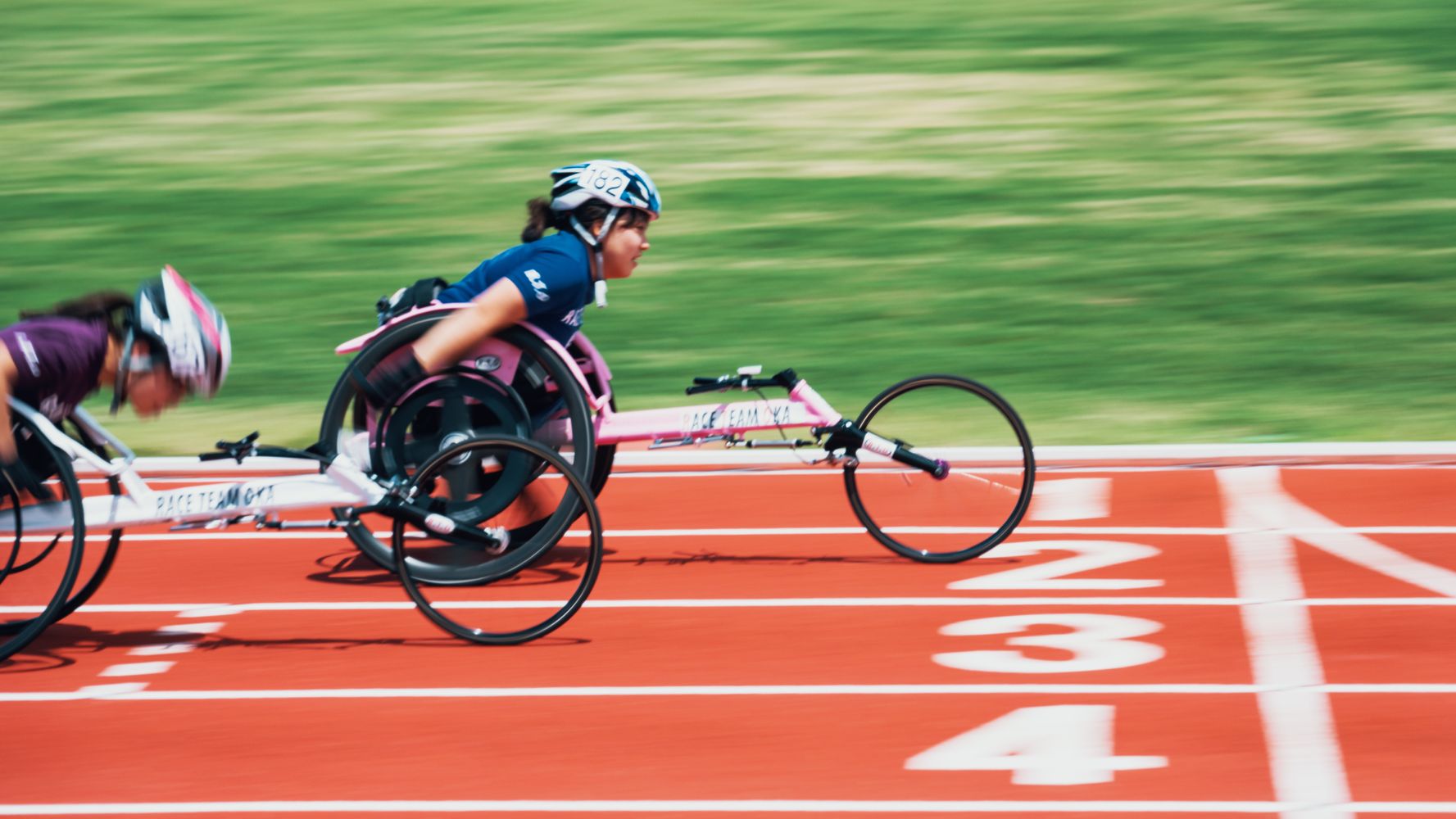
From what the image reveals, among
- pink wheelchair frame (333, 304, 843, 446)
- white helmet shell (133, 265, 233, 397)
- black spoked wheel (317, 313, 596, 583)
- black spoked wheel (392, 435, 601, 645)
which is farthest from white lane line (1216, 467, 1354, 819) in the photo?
white helmet shell (133, 265, 233, 397)

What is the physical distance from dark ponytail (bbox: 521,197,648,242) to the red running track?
1.29 meters

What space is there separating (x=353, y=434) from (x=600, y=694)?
5.91 ft

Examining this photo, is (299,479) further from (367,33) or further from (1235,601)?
(367,33)

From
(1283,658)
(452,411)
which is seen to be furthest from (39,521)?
(1283,658)

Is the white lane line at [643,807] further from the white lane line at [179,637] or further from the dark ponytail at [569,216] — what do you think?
the dark ponytail at [569,216]

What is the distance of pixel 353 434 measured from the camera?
690 centimetres

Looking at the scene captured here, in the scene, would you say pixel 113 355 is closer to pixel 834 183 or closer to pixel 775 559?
pixel 775 559

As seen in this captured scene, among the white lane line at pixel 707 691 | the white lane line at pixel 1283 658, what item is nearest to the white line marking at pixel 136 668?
the white lane line at pixel 707 691

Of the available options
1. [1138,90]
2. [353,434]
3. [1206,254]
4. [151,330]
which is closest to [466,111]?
[1138,90]

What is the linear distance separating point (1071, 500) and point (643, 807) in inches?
142

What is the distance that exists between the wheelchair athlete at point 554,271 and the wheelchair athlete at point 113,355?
2.98ft

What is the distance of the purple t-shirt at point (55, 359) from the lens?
5609mm

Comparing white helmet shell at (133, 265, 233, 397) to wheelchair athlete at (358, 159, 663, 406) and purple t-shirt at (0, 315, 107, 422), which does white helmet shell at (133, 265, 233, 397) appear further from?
wheelchair athlete at (358, 159, 663, 406)

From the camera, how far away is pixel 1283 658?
5.78 meters
